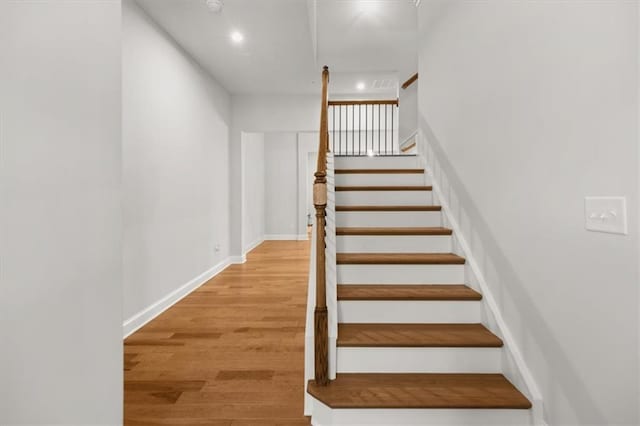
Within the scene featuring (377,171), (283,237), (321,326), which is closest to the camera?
(321,326)

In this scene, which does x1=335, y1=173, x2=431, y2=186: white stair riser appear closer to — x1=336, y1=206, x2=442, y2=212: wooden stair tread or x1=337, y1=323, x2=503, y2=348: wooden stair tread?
x1=336, y1=206, x2=442, y2=212: wooden stair tread

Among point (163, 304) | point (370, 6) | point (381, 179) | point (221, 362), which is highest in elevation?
point (370, 6)

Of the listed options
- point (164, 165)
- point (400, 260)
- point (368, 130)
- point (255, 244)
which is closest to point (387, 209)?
point (400, 260)

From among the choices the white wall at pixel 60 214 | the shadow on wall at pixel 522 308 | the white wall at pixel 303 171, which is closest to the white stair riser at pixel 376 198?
the shadow on wall at pixel 522 308

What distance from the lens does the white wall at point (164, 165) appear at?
306cm

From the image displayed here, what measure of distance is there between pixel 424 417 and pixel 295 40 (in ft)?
12.9

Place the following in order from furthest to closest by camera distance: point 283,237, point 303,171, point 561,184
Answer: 1. point 283,237
2. point 303,171
3. point 561,184

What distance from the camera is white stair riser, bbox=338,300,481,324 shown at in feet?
7.22

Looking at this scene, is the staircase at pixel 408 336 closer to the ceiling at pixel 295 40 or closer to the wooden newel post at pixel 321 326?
the wooden newel post at pixel 321 326

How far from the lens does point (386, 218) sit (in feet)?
10.1

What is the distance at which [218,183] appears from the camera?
5.44 meters

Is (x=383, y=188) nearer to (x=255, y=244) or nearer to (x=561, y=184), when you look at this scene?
(x=561, y=184)

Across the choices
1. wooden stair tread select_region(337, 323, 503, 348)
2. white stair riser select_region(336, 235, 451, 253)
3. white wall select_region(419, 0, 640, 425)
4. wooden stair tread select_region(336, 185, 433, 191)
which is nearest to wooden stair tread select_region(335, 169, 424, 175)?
wooden stair tread select_region(336, 185, 433, 191)

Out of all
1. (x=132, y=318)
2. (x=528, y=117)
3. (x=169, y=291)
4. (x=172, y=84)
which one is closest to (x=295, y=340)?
(x=132, y=318)
